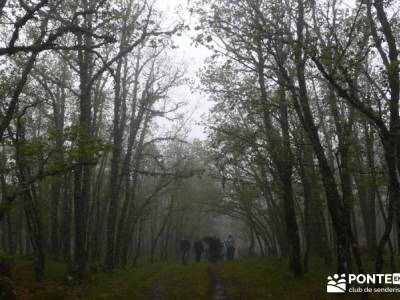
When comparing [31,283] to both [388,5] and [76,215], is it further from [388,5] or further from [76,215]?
[388,5]

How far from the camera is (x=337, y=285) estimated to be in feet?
45.9

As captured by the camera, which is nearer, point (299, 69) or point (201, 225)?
point (299, 69)

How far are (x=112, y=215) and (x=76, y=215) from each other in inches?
197

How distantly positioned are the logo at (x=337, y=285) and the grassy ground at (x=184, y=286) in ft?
0.74

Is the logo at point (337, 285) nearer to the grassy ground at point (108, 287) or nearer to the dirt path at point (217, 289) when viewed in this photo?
the dirt path at point (217, 289)

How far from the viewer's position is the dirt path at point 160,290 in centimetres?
1474

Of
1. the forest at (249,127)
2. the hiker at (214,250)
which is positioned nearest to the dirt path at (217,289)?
the forest at (249,127)

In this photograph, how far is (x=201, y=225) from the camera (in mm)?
74438

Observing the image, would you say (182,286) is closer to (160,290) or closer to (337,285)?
(160,290)

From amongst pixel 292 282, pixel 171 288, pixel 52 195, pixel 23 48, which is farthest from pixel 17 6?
pixel 52 195

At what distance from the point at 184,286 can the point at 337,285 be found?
575 centimetres

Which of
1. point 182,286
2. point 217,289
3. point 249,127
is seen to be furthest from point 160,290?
point 249,127

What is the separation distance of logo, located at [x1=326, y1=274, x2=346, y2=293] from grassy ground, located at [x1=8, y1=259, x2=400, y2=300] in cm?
23

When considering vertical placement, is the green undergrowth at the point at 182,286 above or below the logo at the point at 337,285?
below
